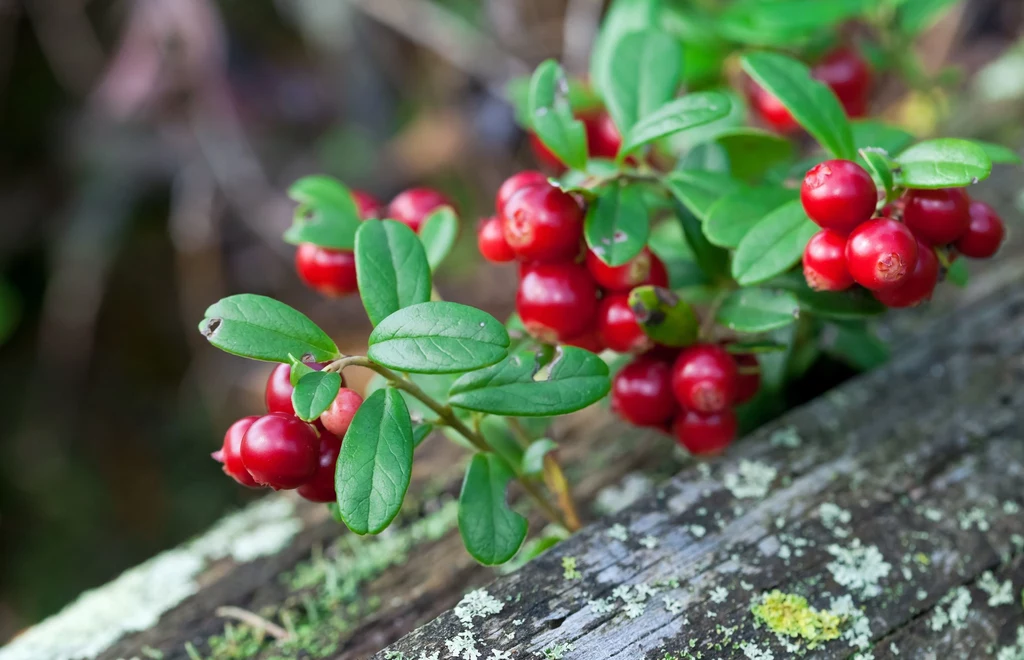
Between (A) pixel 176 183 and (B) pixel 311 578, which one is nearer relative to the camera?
(B) pixel 311 578

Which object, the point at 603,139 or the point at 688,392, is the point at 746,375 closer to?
the point at 688,392

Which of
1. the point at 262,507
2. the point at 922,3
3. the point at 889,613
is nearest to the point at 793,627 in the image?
the point at 889,613

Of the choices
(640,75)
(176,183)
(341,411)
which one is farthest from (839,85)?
(176,183)

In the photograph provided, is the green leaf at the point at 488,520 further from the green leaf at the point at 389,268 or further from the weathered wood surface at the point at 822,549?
the green leaf at the point at 389,268

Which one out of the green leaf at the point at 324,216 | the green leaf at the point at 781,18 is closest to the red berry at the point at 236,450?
the green leaf at the point at 324,216

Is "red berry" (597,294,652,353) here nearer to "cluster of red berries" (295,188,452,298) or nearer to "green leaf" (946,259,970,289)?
"cluster of red berries" (295,188,452,298)

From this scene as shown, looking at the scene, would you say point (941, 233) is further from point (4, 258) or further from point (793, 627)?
point (4, 258)
